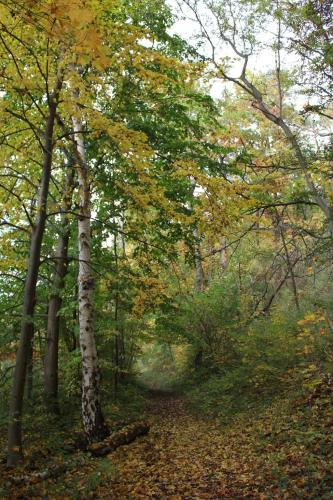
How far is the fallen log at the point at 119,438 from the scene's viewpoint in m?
6.67

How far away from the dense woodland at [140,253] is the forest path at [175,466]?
0.04 meters

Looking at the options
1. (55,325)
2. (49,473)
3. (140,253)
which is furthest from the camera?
(55,325)

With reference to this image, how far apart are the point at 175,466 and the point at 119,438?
1.54 metres

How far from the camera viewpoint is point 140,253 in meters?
8.84

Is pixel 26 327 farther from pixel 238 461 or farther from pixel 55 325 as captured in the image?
pixel 55 325

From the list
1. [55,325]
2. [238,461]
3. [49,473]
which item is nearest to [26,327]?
[49,473]

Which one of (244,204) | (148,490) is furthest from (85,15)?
(148,490)

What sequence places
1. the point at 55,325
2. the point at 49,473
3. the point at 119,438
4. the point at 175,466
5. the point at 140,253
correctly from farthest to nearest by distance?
the point at 55,325 → the point at 140,253 → the point at 119,438 → the point at 175,466 → the point at 49,473

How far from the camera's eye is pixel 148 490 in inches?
196

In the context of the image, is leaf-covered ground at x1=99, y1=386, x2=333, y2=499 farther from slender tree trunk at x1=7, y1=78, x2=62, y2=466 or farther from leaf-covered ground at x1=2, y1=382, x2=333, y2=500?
slender tree trunk at x1=7, y1=78, x2=62, y2=466

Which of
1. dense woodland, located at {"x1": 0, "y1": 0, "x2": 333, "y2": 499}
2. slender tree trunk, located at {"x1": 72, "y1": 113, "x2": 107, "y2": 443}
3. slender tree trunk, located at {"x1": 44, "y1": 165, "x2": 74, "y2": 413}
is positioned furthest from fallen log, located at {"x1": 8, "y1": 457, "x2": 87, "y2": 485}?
slender tree trunk, located at {"x1": 44, "y1": 165, "x2": 74, "y2": 413}

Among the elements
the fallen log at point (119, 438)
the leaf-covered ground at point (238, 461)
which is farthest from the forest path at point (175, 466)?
the fallen log at point (119, 438)

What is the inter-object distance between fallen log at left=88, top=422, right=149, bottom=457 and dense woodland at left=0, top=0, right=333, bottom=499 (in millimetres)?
36

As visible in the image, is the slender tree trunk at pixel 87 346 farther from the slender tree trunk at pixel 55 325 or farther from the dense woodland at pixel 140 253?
the slender tree trunk at pixel 55 325
